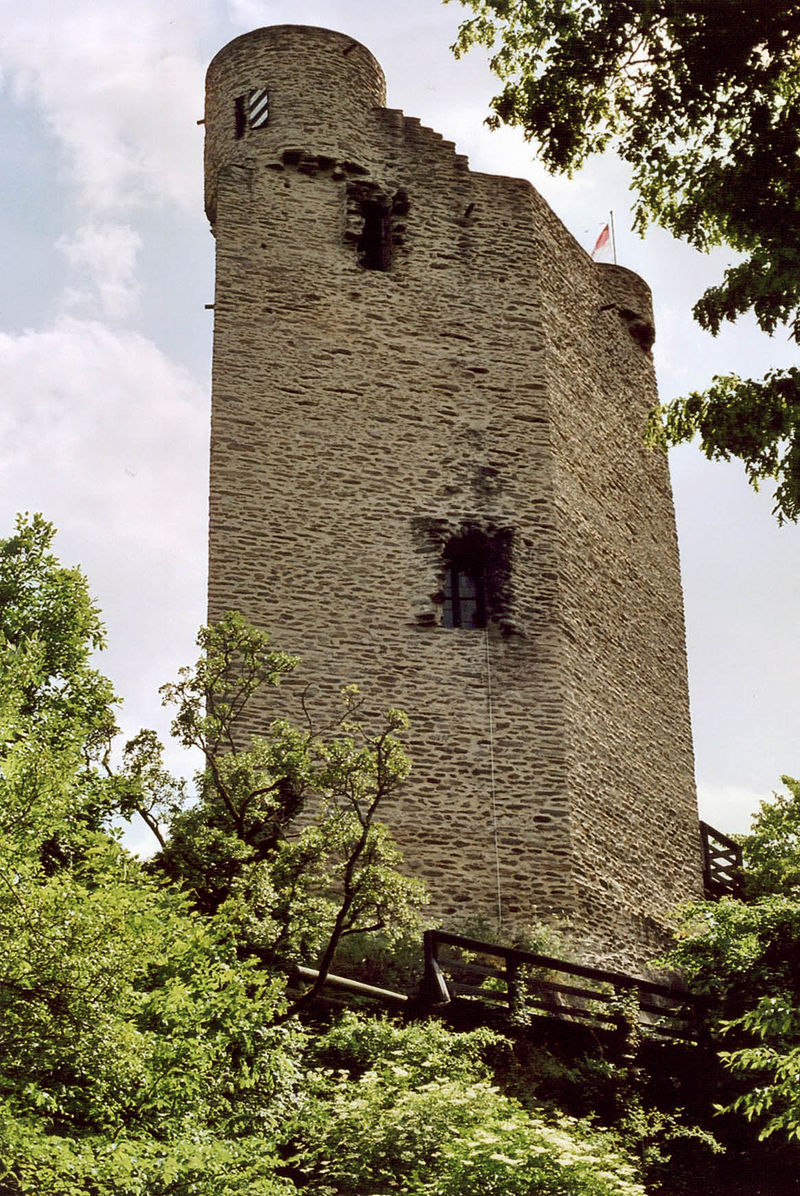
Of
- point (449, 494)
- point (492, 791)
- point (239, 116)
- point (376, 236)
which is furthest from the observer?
point (239, 116)

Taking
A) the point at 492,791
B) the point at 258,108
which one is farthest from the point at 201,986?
the point at 258,108

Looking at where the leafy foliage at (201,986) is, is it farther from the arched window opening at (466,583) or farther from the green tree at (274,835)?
the arched window opening at (466,583)

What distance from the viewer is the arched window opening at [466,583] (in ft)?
62.2

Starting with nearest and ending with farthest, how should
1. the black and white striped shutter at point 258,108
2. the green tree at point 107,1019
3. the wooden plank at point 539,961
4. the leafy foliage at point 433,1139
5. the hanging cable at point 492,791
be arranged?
1. the green tree at point 107,1019
2. the leafy foliage at point 433,1139
3. the wooden plank at point 539,961
4. the hanging cable at point 492,791
5. the black and white striped shutter at point 258,108

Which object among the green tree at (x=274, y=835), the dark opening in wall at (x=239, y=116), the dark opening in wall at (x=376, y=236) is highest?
the dark opening in wall at (x=239, y=116)

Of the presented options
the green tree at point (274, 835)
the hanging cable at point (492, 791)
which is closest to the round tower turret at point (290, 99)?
the hanging cable at point (492, 791)

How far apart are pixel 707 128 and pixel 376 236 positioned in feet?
32.0

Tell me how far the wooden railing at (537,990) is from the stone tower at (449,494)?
1.86 metres

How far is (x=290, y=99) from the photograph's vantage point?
2120 centimetres

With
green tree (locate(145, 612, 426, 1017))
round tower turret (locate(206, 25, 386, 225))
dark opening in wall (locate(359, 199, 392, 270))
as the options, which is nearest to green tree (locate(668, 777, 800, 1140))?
green tree (locate(145, 612, 426, 1017))

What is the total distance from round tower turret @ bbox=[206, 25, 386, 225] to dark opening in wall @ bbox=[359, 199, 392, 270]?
562 mm

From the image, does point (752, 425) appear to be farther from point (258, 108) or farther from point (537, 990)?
point (258, 108)

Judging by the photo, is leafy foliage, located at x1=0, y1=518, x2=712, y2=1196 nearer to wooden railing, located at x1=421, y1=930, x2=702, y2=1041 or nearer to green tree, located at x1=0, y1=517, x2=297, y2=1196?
green tree, located at x1=0, y1=517, x2=297, y2=1196

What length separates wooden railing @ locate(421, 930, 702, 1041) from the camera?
1371cm
